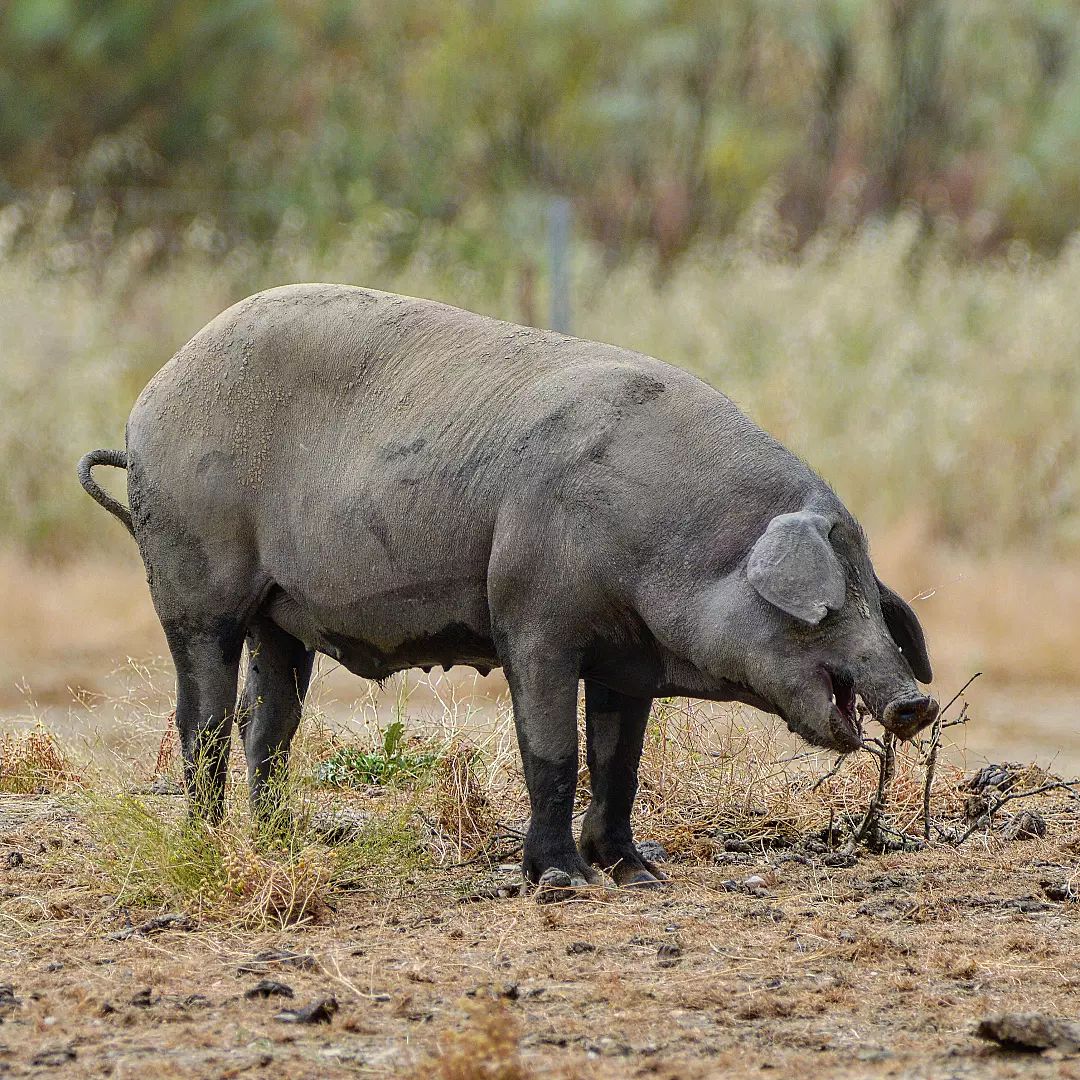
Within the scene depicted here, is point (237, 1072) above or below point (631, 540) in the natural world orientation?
below

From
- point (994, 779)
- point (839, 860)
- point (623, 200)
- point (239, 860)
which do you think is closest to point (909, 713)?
point (839, 860)

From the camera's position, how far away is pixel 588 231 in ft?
73.4

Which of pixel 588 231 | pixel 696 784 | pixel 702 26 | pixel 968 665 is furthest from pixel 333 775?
pixel 702 26

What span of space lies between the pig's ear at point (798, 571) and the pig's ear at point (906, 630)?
40cm

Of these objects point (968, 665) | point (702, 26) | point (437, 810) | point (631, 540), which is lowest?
point (968, 665)

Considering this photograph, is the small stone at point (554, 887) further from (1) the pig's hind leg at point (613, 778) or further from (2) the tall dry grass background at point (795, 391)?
(2) the tall dry grass background at point (795, 391)

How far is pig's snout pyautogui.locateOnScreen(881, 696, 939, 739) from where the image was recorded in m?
Answer: 4.91

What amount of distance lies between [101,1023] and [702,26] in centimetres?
2087

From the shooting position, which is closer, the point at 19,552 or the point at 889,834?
the point at 889,834

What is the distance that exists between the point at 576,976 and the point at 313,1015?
2.34 ft

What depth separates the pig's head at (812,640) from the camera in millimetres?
4938

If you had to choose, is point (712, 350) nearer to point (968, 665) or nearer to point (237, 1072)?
point (968, 665)

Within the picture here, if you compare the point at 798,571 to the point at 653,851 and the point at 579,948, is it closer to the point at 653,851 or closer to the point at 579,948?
the point at 579,948

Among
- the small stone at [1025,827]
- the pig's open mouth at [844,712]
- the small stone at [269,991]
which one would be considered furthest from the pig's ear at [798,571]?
the small stone at [1025,827]
